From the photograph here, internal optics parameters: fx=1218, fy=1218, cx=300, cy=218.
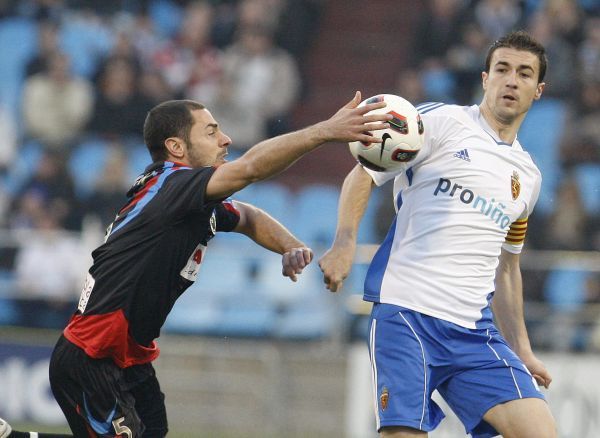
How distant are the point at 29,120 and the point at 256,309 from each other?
566cm

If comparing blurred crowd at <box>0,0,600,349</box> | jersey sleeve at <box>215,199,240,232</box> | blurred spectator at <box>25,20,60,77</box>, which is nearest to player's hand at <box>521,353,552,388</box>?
jersey sleeve at <box>215,199,240,232</box>

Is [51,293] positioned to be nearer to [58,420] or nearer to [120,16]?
[58,420]

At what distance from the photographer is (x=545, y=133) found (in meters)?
14.7

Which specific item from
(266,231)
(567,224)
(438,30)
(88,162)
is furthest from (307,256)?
(88,162)

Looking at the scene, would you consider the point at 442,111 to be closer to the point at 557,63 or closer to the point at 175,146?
the point at 175,146

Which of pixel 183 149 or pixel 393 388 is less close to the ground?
pixel 183 149

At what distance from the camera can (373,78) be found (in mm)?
17500

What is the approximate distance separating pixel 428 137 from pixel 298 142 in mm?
1047

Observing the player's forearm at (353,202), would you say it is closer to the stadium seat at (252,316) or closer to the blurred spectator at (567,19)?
the stadium seat at (252,316)

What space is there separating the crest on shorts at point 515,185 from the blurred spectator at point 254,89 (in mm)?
9647

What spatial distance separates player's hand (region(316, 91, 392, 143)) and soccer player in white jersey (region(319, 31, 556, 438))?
0.65m

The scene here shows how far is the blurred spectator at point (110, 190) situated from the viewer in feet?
48.6

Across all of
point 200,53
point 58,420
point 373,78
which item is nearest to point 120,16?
point 200,53

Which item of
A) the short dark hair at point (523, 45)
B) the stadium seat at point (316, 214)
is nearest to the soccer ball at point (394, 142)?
the short dark hair at point (523, 45)
